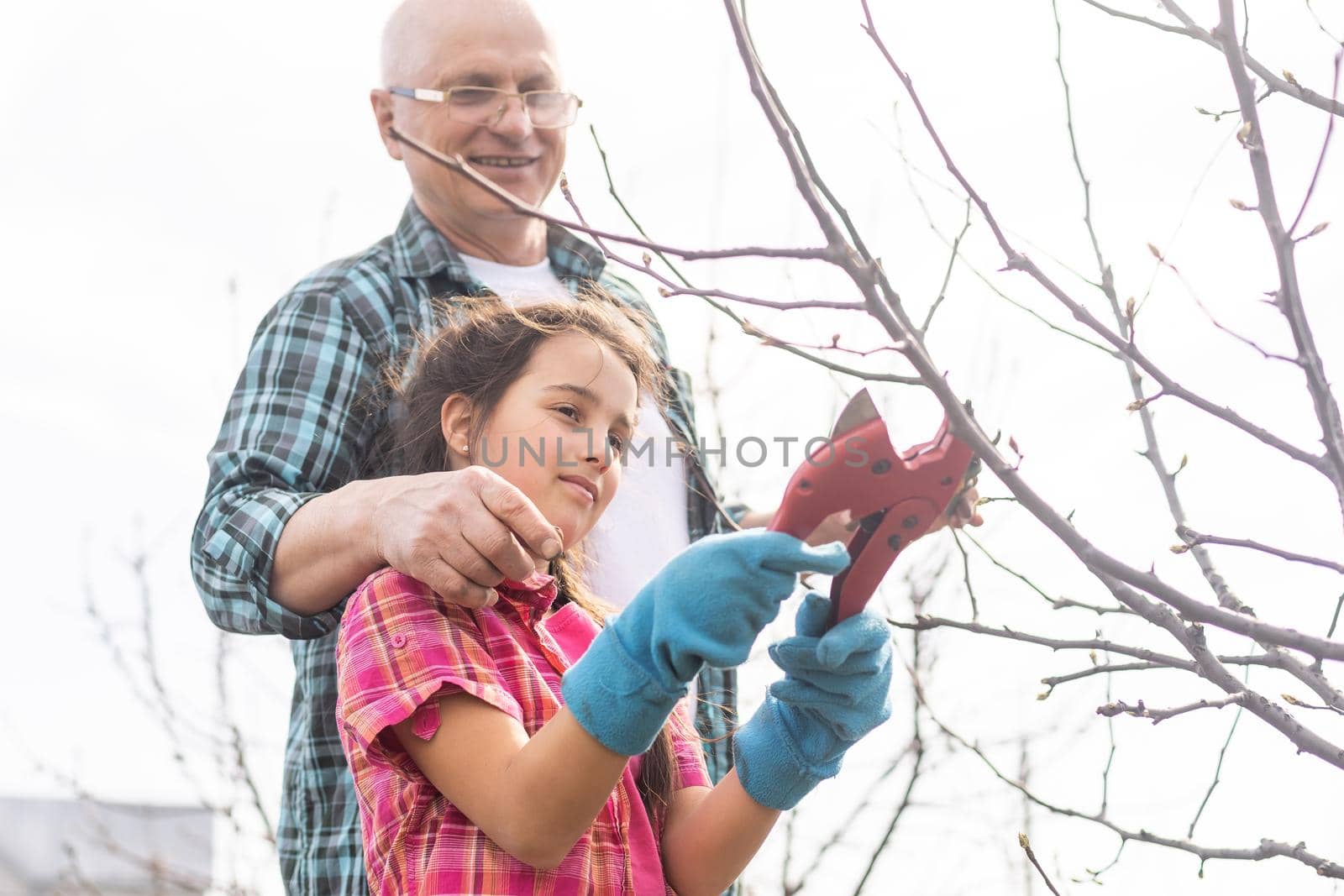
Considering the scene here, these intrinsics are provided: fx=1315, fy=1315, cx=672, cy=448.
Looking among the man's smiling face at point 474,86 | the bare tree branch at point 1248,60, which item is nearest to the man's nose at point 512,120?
the man's smiling face at point 474,86

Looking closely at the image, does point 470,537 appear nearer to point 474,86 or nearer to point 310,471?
point 310,471

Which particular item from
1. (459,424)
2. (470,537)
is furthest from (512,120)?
(470,537)

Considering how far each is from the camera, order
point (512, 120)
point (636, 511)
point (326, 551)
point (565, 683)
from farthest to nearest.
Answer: point (512, 120)
point (636, 511)
point (326, 551)
point (565, 683)

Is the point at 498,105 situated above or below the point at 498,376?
above

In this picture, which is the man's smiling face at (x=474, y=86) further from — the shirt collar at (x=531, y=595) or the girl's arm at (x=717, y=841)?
the girl's arm at (x=717, y=841)

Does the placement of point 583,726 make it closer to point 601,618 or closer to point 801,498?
point 801,498

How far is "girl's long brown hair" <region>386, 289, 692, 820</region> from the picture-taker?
1.69 meters

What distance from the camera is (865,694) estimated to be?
53.8 inches

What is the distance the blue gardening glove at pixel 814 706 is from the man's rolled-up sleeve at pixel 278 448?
0.66m

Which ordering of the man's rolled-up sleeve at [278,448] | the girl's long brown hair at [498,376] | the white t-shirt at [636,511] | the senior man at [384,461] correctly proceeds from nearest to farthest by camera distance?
1. the senior man at [384,461]
2. the girl's long brown hair at [498,376]
3. the man's rolled-up sleeve at [278,448]
4. the white t-shirt at [636,511]

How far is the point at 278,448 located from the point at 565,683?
2.75 feet

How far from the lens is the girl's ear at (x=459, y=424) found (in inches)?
68.1

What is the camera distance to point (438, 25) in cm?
238

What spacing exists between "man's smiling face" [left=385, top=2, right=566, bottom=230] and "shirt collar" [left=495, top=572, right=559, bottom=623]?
925mm
